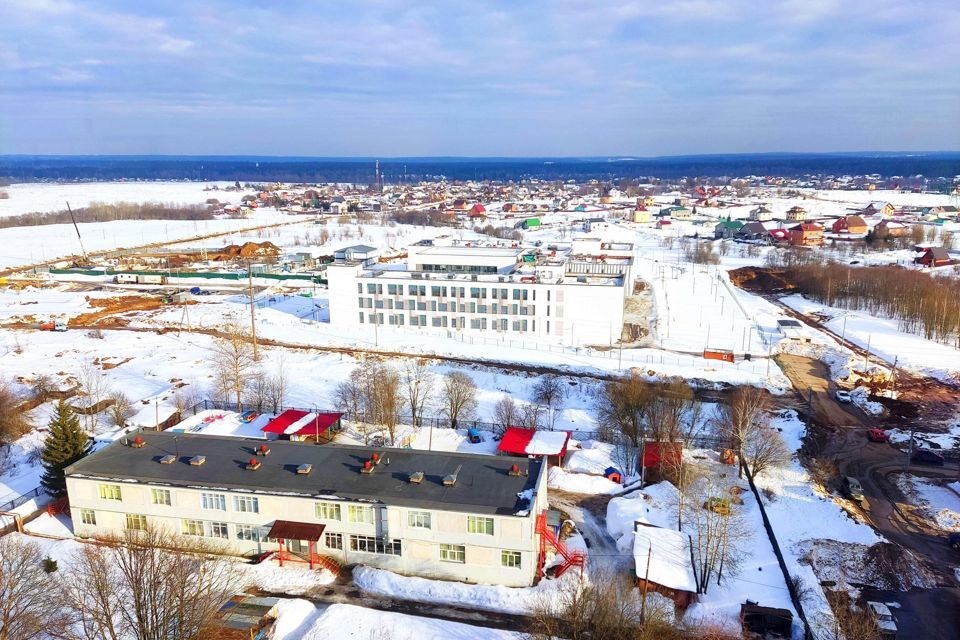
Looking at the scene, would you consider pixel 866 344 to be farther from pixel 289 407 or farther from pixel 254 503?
pixel 254 503

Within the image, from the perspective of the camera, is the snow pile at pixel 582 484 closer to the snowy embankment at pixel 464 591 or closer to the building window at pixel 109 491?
the snowy embankment at pixel 464 591

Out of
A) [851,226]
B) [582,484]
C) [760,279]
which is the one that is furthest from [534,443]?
[851,226]

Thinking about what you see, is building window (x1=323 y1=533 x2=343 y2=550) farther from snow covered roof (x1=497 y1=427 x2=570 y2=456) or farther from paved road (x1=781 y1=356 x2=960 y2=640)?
paved road (x1=781 y1=356 x2=960 y2=640)

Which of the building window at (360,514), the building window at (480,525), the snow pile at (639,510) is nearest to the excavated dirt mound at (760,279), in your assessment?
the snow pile at (639,510)

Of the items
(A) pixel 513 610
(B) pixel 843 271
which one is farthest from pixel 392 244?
(A) pixel 513 610

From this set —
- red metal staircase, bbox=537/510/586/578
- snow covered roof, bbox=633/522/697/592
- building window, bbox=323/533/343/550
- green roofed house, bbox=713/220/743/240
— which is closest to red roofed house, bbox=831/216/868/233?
green roofed house, bbox=713/220/743/240

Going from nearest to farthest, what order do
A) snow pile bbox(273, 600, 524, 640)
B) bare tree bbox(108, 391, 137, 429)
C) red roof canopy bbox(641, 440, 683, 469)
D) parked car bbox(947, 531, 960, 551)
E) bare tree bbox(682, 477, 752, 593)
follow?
snow pile bbox(273, 600, 524, 640) < bare tree bbox(682, 477, 752, 593) < parked car bbox(947, 531, 960, 551) < red roof canopy bbox(641, 440, 683, 469) < bare tree bbox(108, 391, 137, 429)

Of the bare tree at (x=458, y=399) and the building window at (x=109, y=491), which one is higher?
the building window at (x=109, y=491)
